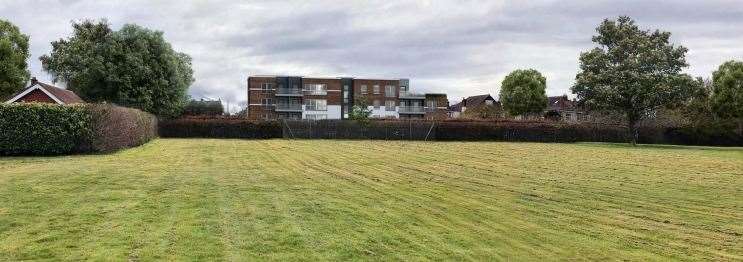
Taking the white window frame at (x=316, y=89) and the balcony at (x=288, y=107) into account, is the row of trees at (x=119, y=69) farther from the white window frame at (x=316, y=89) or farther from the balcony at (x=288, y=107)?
the white window frame at (x=316, y=89)

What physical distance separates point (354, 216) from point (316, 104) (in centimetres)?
8461

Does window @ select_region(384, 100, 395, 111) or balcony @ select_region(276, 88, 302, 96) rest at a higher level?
balcony @ select_region(276, 88, 302, 96)

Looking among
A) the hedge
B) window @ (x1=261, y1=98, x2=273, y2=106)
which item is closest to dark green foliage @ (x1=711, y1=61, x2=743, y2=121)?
window @ (x1=261, y1=98, x2=273, y2=106)

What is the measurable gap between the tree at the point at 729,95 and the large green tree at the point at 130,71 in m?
54.0

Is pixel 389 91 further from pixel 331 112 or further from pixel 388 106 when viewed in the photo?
pixel 331 112

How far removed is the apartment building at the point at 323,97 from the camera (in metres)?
92.3

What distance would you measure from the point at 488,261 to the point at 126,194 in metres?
7.36

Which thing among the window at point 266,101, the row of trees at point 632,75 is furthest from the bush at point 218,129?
the window at point 266,101

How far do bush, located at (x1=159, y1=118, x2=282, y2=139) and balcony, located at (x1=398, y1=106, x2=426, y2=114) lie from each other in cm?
4366

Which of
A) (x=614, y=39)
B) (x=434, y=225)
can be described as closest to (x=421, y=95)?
(x=614, y=39)

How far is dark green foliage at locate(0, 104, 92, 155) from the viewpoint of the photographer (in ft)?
77.5

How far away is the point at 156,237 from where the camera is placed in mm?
7656

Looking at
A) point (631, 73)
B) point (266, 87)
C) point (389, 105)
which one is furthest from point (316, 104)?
point (631, 73)

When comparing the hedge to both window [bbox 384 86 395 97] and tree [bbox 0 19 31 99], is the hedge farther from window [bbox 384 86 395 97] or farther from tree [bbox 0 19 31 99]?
window [bbox 384 86 395 97]
